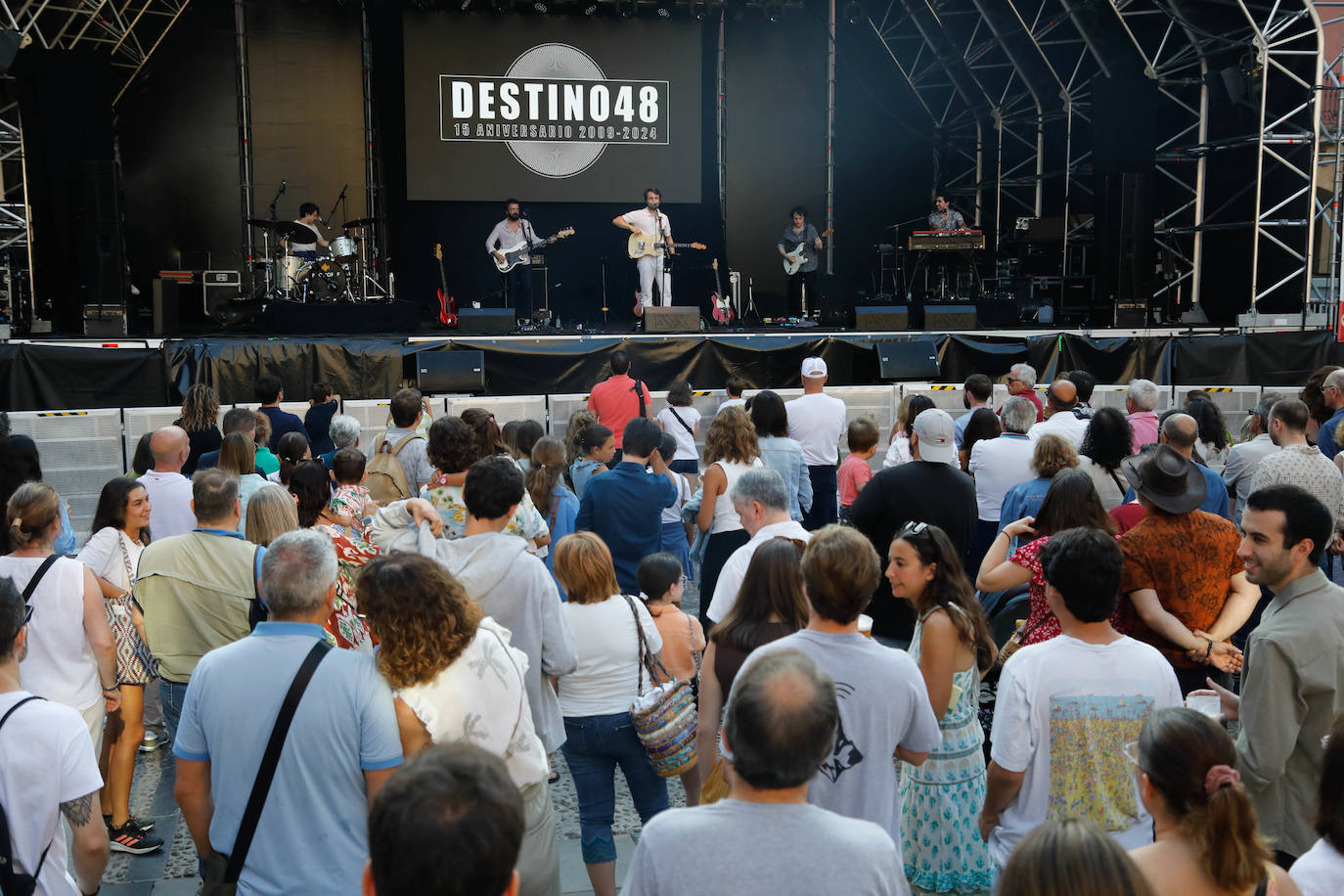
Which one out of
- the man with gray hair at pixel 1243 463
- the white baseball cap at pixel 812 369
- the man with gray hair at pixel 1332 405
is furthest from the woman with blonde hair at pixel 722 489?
the man with gray hair at pixel 1332 405

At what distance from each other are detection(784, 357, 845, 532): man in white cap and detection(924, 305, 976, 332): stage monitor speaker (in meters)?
5.71

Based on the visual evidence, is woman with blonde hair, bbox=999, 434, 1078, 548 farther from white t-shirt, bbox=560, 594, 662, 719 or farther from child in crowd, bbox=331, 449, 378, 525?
child in crowd, bbox=331, 449, 378, 525

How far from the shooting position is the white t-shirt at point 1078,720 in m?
2.86

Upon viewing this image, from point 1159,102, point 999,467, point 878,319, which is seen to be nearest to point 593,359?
point 878,319

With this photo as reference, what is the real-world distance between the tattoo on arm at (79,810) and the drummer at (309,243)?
1261 centimetres

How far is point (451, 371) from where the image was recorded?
36.6 feet

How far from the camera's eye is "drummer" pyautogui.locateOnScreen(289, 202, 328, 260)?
14336 millimetres

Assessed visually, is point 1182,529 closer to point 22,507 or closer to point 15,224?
point 22,507

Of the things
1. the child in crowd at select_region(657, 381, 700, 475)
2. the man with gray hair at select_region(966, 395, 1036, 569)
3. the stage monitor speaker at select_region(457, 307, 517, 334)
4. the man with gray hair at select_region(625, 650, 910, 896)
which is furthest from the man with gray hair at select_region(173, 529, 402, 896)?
the stage monitor speaker at select_region(457, 307, 517, 334)

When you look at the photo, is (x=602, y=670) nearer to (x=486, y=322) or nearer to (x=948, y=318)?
(x=486, y=322)

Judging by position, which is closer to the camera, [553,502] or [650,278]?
[553,502]

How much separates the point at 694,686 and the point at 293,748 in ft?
8.32

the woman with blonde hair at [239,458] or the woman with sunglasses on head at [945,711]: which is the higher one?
the woman with blonde hair at [239,458]

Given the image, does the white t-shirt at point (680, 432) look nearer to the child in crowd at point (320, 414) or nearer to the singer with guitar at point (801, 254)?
the child in crowd at point (320, 414)
